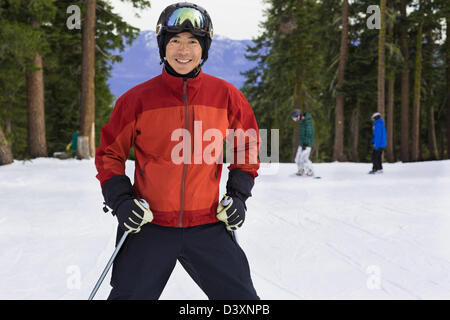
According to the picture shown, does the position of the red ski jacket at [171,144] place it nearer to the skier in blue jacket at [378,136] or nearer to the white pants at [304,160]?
the white pants at [304,160]

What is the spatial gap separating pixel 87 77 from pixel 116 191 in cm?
1616

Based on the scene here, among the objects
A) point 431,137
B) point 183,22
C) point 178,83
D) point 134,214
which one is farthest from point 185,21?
point 431,137

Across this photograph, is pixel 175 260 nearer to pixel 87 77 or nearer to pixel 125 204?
pixel 125 204

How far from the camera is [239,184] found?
92.1 inches

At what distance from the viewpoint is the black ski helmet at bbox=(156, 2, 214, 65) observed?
2.21 meters

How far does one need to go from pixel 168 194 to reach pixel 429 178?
11.6 metres

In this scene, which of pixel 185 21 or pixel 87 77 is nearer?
pixel 185 21

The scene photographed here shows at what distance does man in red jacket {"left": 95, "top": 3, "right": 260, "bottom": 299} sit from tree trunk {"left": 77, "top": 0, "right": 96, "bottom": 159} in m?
15.9

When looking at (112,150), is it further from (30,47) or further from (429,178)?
(30,47)

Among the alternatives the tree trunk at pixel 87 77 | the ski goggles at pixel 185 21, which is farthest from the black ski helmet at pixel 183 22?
the tree trunk at pixel 87 77

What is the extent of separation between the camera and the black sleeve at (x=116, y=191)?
2152 mm

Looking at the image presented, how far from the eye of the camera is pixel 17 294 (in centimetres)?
356

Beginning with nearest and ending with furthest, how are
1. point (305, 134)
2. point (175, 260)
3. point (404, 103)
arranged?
point (175, 260) < point (305, 134) < point (404, 103)
